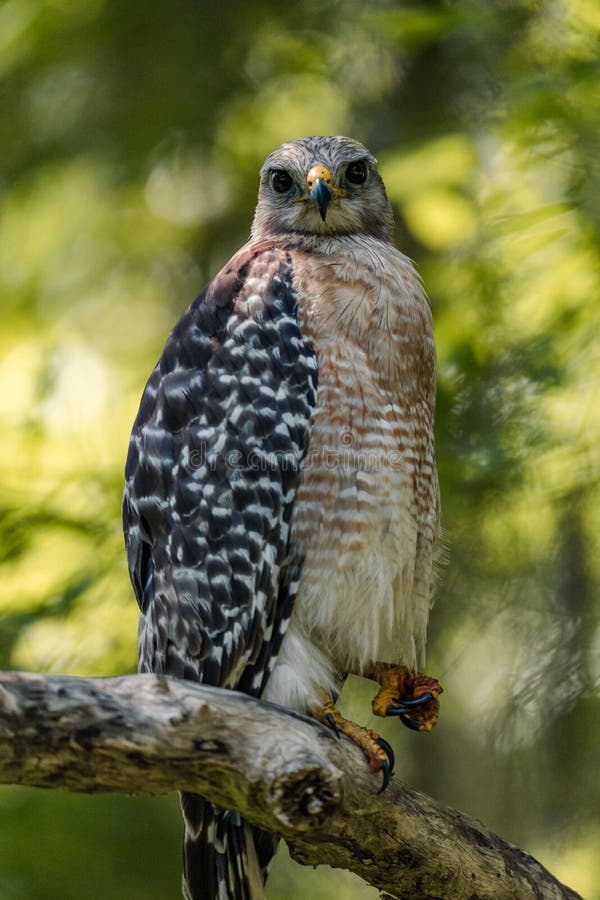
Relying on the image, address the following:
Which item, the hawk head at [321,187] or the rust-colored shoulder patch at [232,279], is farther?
the hawk head at [321,187]

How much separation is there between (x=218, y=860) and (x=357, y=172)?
9.48 feet

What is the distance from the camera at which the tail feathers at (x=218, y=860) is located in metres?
3.98

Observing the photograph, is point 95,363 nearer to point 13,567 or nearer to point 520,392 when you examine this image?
point 13,567

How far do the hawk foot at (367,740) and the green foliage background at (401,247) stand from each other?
73.2 inches

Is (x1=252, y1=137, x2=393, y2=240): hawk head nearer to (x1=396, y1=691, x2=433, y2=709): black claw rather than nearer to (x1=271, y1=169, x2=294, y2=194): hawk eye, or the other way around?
(x1=271, y1=169, x2=294, y2=194): hawk eye

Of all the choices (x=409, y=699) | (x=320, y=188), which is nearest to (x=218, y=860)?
(x=409, y=699)

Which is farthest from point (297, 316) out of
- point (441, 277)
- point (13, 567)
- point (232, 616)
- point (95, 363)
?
point (95, 363)

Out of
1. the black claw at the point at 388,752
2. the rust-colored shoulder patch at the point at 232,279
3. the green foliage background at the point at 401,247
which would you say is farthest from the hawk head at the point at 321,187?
the black claw at the point at 388,752

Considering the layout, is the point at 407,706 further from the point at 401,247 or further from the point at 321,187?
the point at 401,247

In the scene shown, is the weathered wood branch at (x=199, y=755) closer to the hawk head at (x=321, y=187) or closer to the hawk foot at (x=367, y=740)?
the hawk foot at (x=367, y=740)

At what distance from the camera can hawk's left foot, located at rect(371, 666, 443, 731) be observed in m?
4.26

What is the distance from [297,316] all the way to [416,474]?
2.45 feet

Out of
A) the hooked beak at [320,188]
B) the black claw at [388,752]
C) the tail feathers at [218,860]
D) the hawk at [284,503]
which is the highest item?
the hooked beak at [320,188]

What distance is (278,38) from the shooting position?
702 centimetres
